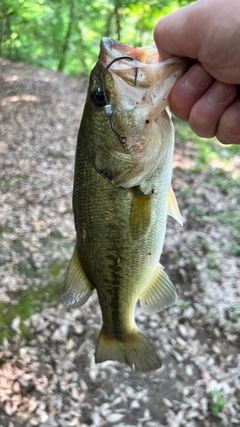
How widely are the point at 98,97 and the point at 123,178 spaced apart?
0.33 m

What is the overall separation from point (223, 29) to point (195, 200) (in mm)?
4131

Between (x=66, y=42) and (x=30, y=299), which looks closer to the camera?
(x=30, y=299)

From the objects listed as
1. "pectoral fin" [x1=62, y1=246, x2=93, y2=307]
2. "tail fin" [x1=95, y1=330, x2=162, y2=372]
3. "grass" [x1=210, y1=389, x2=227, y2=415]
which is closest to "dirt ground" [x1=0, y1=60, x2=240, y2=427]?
"grass" [x1=210, y1=389, x2=227, y2=415]

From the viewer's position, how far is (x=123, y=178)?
1576 mm

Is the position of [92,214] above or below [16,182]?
above

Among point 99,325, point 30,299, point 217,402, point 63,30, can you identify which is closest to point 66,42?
point 63,30

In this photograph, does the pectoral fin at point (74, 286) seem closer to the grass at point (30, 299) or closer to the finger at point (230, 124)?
the finger at point (230, 124)

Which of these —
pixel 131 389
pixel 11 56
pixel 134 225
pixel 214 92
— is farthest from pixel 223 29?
pixel 11 56

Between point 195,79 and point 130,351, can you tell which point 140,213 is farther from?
point 130,351

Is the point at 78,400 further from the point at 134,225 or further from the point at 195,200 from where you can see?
the point at 195,200

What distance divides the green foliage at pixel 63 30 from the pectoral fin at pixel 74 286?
799 centimetres

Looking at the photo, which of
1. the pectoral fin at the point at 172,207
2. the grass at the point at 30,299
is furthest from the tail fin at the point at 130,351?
the grass at the point at 30,299

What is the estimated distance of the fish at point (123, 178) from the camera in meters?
1.44

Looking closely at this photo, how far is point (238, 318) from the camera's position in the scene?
368cm
